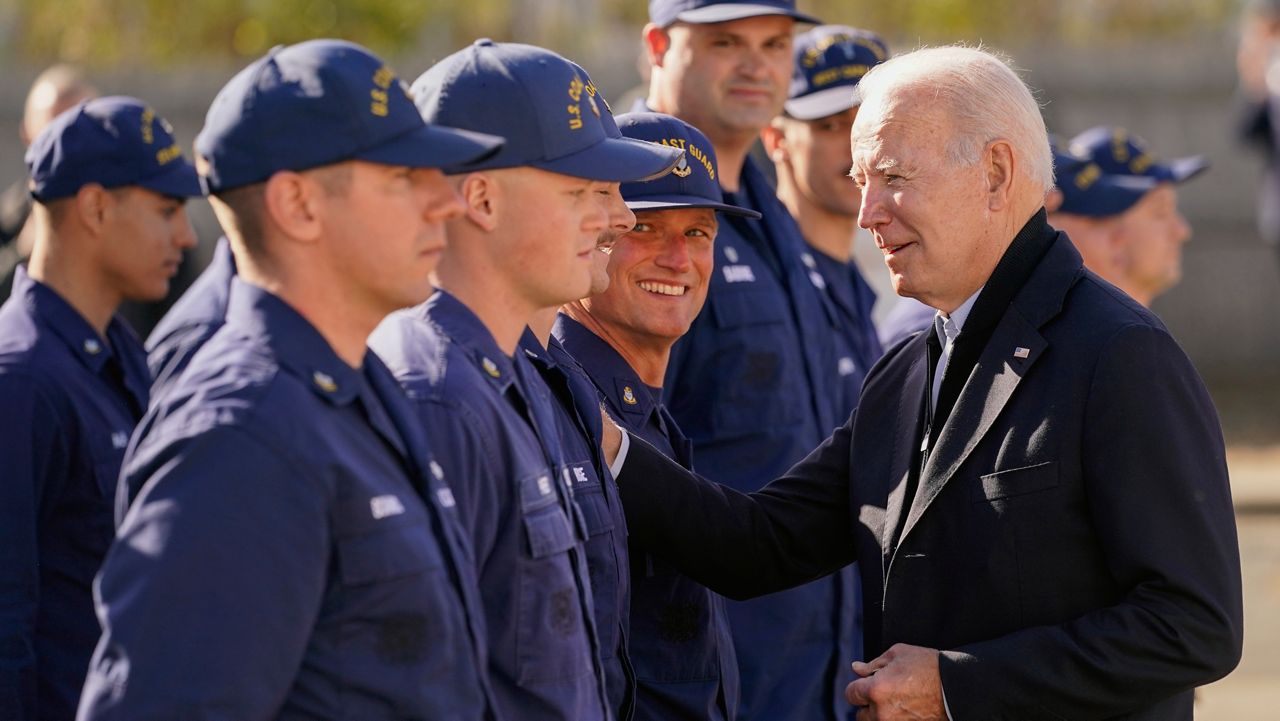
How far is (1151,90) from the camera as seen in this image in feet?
45.2

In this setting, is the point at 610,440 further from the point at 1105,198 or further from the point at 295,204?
the point at 1105,198

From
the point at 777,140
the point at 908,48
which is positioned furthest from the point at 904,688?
the point at 908,48

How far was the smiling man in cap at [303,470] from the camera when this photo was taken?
2.25m

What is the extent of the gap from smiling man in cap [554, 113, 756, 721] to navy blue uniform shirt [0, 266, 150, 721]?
116 centimetres

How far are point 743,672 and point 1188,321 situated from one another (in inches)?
418

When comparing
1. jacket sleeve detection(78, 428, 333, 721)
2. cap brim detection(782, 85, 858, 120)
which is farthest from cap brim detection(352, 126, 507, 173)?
cap brim detection(782, 85, 858, 120)

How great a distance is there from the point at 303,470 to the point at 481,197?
711mm

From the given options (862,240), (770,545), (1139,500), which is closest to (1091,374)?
(1139,500)

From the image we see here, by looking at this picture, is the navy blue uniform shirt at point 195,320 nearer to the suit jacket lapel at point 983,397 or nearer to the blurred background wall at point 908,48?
the suit jacket lapel at point 983,397

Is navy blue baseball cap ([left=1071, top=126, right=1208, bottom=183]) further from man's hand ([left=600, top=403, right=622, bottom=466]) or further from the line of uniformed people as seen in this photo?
man's hand ([left=600, top=403, right=622, bottom=466])

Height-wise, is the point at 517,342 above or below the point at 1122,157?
above

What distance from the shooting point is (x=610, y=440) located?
3.54 metres

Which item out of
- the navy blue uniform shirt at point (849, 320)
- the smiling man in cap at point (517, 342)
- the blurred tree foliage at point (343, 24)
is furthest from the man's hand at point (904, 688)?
the blurred tree foliage at point (343, 24)

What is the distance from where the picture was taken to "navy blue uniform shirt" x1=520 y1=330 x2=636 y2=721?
10.2 ft
